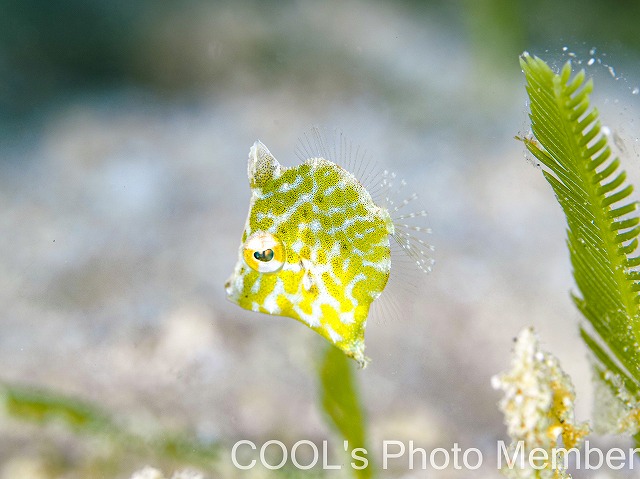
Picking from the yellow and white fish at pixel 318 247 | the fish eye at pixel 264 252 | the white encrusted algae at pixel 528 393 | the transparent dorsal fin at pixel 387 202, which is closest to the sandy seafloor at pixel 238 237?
the transparent dorsal fin at pixel 387 202

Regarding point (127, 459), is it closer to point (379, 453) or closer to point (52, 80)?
point (379, 453)

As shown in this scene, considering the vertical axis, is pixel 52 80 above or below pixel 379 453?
above

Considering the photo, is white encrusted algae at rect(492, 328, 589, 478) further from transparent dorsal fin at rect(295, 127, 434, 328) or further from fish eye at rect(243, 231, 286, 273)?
fish eye at rect(243, 231, 286, 273)

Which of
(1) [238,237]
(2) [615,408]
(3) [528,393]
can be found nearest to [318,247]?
(3) [528,393]

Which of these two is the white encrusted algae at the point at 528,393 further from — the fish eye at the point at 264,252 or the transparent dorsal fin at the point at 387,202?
the fish eye at the point at 264,252

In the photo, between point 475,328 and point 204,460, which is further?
point 475,328

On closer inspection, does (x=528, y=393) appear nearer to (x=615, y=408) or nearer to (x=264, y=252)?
(x=615, y=408)

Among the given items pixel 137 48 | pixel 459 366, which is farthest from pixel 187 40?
pixel 459 366

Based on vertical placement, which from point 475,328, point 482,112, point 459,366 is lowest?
point 459,366
